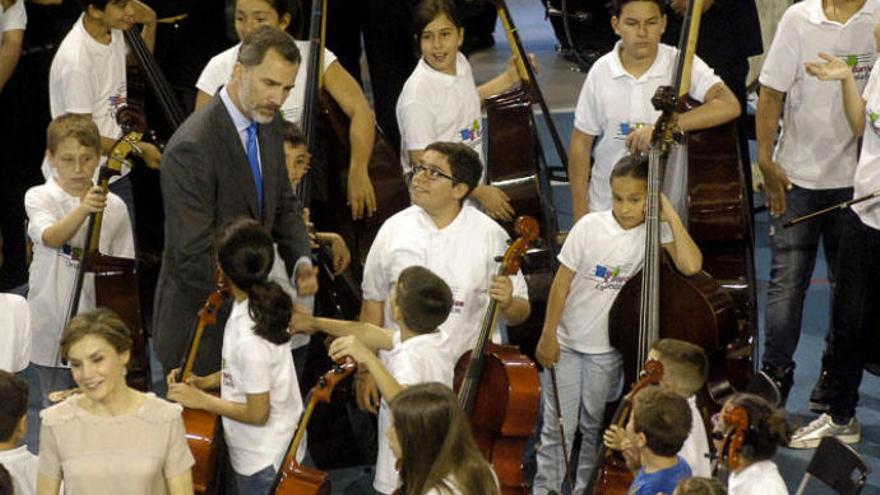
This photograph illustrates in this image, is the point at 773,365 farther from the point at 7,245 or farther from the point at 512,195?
the point at 7,245

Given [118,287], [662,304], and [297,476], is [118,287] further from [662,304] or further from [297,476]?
[662,304]

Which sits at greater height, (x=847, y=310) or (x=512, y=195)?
(x=512, y=195)

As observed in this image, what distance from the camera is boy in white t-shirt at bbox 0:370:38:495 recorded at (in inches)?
171

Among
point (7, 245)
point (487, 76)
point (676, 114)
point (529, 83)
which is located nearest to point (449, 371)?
point (676, 114)

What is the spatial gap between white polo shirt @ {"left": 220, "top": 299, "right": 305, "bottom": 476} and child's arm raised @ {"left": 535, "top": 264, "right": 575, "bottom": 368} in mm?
960

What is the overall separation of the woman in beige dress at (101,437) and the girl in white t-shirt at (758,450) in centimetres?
149

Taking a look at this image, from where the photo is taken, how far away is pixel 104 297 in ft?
18.2

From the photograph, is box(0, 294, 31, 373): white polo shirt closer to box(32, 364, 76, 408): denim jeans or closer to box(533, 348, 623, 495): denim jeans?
box(32, 364, 76, 408): denim jeans

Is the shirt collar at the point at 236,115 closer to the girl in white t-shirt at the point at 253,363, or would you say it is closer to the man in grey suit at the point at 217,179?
the man in grey suit at the point at 217,179

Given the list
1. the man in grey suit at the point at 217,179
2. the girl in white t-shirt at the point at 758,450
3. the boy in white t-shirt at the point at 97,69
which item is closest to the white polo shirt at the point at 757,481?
the girl in white t-shirt at the point at 758,450

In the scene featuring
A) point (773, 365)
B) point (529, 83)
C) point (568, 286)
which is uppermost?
point (529, 83)

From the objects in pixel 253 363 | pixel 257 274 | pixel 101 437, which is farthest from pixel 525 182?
pixel 101 437

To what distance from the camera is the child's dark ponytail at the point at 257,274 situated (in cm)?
466

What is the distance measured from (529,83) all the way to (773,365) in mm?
1394
